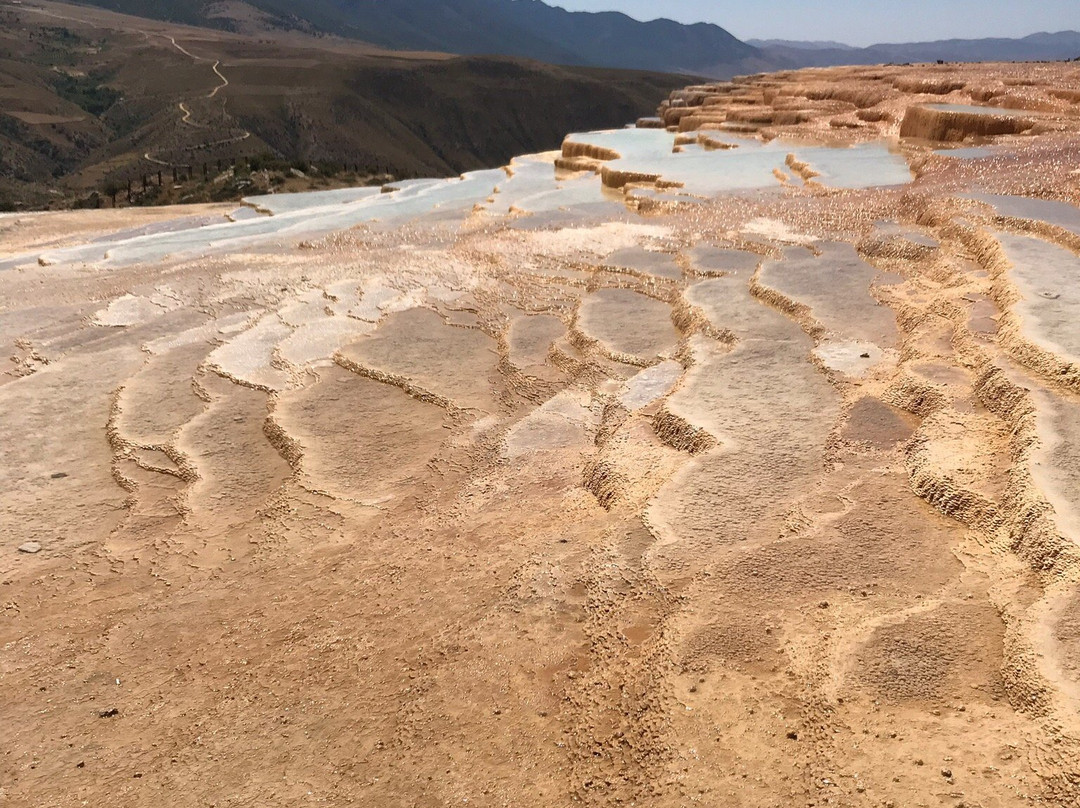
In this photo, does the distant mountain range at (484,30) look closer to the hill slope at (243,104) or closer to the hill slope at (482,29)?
the hill slope at (482,29)

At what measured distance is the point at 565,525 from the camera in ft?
8.35

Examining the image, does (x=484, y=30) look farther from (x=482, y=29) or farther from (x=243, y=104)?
(x=243, y=104)

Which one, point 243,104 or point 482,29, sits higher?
point 482,29

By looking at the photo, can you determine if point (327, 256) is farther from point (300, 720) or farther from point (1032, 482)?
point (1032, 482)

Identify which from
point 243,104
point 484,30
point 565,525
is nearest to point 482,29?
point 484,30

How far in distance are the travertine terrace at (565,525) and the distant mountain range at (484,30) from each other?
172ft

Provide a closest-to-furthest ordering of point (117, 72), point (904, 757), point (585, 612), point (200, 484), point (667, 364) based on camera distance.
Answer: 1. point (904, 757)
2. point (585, 612)
3. point (200, 484)
4. point (667, 364)
5. point (117, 72)

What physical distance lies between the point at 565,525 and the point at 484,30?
167 metres

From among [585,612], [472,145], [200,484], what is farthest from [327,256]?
[472,145]

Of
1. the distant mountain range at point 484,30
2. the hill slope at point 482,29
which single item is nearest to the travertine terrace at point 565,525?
the distant mountain range at point 484,30

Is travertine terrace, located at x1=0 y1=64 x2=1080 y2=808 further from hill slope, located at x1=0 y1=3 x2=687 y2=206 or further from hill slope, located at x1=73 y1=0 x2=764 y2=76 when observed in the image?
hill slope, located at x1=73 y1=0 x2=764 y2=76

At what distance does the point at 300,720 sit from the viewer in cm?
191

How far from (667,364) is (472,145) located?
176 feet

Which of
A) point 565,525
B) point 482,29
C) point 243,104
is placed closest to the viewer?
point 565,525
